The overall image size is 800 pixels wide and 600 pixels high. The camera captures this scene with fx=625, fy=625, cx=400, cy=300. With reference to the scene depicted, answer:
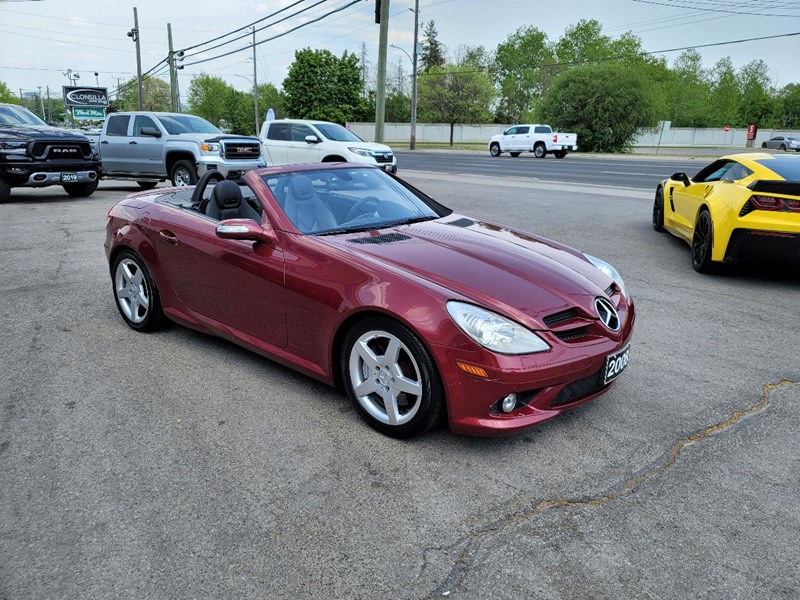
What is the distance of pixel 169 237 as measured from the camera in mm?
4484

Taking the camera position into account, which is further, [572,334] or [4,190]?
[4,190]

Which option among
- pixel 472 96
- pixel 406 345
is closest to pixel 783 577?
pixel 406 345

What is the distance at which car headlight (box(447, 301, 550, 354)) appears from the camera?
9.61 feet

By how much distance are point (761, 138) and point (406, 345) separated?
80893 millimetres

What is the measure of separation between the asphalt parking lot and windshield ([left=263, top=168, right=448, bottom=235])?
42.1 inches

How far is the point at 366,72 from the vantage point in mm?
117375

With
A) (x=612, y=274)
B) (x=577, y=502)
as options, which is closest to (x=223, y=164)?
(x=612, y=274)

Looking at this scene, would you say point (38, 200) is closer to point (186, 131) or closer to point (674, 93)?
point (186, 131)

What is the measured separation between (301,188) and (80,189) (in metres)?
12.0

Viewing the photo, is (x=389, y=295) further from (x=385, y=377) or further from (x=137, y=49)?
(x=137, y=49)

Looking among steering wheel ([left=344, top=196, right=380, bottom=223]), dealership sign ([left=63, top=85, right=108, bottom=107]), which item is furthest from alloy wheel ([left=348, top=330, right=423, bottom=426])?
dealership sign ([left=63, top=85, right=108, bottom=107])

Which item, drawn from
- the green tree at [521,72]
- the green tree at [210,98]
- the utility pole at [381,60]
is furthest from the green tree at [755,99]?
the utility pole at [381,60]

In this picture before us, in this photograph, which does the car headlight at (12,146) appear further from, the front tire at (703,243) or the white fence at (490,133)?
the white fence at (490,133)

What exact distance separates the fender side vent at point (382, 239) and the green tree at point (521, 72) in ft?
318
